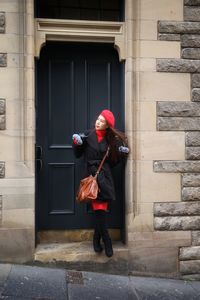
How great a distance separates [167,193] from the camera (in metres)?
5.86

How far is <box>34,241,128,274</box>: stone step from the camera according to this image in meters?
5.68

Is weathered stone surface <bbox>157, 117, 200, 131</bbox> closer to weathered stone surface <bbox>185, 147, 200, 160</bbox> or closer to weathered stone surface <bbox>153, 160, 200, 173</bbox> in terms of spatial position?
weathered stone surface <bbox>185, 147, 200, 160</bbox>

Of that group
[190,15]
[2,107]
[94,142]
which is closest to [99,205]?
[94,142]

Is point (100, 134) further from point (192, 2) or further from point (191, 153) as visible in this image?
point (192, 2)

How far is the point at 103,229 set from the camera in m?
5.62

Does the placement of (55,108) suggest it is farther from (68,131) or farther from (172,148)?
(172,148)

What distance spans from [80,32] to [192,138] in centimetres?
201

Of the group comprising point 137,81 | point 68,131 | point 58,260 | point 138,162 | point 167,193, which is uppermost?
point 137,81

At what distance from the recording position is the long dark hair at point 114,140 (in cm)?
566

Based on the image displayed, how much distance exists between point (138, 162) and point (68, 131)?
104cm

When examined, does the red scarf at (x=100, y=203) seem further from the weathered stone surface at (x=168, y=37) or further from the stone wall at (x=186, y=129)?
the weathered stone surface at (x=168, y=37)

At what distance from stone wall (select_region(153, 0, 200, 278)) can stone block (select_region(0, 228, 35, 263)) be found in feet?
5.35

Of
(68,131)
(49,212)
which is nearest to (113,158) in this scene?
(68,131)

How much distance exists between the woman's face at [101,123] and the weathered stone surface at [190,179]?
1240 millimetres
